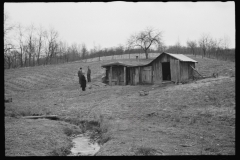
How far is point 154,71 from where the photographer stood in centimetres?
2420

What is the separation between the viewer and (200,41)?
62844 millimetres

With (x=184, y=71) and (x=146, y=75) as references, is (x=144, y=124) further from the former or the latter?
(x=146, y=75)

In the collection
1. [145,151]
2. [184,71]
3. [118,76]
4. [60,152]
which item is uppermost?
[184,71]

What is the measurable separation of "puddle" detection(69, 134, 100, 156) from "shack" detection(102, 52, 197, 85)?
614 inches

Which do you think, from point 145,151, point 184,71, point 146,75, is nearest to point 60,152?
point 145,151

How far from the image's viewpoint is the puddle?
7164 mm

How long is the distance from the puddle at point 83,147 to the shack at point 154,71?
614 inches

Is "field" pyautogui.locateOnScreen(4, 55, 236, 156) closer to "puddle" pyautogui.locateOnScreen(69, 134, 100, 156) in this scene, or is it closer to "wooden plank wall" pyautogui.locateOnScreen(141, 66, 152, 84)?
"puddle" pyautogui.locateOnScreen(69, 134, 100, 156)

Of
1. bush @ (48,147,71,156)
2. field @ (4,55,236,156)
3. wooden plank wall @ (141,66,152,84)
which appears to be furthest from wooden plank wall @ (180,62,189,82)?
bush @ (48,147,71,156)

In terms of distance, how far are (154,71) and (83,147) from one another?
1754cm

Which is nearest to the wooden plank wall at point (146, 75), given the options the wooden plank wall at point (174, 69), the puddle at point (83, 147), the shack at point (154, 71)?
the shack at point (154, 71)

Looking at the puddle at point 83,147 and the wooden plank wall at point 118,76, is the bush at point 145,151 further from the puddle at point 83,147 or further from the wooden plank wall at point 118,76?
the wooden plank wall at point 118,76

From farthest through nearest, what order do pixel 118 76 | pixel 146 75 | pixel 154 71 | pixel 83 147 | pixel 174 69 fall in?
pixel 118 76, pixel 146 75, pixel 154 71, pixel 174 69, pixel 83 147

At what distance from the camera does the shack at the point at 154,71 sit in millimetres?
22734
